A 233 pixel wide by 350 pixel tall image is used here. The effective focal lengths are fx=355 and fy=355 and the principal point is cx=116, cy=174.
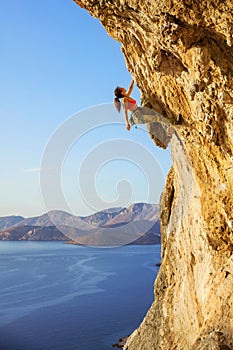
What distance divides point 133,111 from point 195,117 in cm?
252

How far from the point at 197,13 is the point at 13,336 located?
→ 32.8 m

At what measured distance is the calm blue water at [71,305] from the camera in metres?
31.3

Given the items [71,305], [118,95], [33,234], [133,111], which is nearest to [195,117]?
[133,111]

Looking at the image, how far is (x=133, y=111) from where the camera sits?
9.26 m

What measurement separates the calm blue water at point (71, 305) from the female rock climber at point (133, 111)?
81.6ft

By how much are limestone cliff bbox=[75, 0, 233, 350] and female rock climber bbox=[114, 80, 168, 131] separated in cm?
45

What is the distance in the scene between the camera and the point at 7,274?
6078 cm

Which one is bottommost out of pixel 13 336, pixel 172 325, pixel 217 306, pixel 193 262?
pixel 13 336

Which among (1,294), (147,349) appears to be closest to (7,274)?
(1,294)

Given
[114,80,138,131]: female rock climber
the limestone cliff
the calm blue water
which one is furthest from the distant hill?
[114,80,138,131]: female rock climber

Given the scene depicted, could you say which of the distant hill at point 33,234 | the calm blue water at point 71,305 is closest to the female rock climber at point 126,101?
the calm blue water at point 71,305

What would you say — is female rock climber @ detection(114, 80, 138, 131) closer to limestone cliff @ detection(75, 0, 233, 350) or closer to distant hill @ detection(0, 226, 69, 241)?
limestone cliff @ detection(75, 0, 233, 350)

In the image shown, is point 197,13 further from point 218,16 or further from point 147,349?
point 147,349

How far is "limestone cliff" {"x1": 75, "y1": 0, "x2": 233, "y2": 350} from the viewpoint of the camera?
5676 mm
